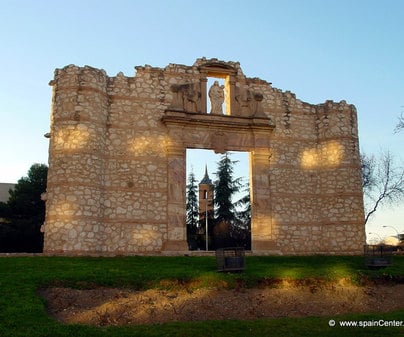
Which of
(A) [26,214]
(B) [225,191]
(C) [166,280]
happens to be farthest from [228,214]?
(C) [166,280]

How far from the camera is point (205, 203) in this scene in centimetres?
3719

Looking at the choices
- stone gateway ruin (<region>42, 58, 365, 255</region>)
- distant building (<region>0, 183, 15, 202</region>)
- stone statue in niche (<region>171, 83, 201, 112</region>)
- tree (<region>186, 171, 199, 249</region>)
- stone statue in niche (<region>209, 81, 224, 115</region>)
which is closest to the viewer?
stone gateway ruin (<region>42, 58, 365, 255</region>)

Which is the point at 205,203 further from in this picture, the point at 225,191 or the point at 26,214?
the point at 26,214

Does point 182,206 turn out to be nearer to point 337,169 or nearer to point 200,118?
point 200,118

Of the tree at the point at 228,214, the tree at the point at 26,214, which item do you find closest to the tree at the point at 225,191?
the tree at the point at 228,214

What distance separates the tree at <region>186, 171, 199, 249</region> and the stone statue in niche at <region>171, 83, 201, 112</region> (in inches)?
647

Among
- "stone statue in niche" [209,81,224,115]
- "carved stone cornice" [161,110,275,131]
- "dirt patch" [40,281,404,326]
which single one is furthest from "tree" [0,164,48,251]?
"dirt patch" [40,281,404,326]

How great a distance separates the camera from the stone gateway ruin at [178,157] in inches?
610

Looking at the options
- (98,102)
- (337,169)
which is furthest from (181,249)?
(337,169)

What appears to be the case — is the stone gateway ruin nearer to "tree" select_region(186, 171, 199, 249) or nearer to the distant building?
"tree" select_region(186, 171, 199, 249)

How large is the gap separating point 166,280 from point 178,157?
22.2 ft

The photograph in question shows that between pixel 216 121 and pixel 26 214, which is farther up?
pixel 216 121

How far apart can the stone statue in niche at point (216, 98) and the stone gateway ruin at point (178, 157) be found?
0.04 metres

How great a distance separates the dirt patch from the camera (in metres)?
8.84
